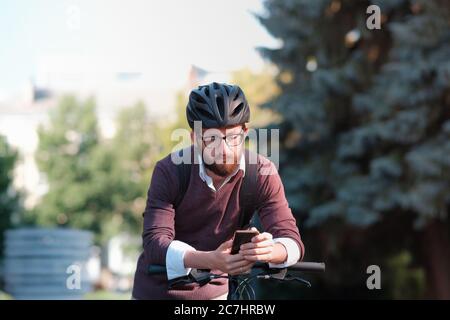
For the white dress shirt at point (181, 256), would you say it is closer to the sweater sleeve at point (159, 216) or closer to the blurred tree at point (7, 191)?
the sweater sleeve at point (159, 216)

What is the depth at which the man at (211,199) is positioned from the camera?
2.63 meters

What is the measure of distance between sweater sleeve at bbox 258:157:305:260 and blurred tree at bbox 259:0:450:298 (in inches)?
382

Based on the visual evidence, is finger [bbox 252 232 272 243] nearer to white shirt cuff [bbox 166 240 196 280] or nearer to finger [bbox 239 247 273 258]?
finger [bbox 239 247 273 258]

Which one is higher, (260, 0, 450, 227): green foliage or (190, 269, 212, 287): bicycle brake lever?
(260, 0, 450, 227): green foliage

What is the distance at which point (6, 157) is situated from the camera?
33.9 metres

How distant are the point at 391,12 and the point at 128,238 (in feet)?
111

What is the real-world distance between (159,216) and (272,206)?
1.34ft

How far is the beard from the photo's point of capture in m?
2.66

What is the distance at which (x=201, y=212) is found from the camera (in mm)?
2809

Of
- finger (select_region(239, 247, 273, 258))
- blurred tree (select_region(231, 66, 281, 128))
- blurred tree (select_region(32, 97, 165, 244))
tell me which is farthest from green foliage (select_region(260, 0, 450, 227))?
blurred tree (select_region(32, 97, 165, 244))

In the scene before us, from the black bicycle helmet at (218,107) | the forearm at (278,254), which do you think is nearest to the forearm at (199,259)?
the forearm at (278,254)

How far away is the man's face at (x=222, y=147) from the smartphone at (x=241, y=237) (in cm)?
37

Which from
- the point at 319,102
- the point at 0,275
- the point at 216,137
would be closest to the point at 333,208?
the point at 319,102

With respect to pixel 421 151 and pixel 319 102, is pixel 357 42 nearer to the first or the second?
pixel 319 102
